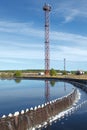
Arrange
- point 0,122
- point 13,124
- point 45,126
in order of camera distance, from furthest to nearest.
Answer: point 45,126, point 13,124, point 0,122

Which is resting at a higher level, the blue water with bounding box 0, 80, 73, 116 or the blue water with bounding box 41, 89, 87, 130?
the blue water with bounding box 0, 80, 73, 116

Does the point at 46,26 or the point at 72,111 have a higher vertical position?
the point at 46,26

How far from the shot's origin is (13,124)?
95.7ft

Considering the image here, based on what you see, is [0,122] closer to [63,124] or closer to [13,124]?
[13,124]

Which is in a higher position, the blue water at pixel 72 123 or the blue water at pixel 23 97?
the blue water at pixel 23 97

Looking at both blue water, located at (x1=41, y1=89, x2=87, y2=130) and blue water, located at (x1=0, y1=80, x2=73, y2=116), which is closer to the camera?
blue water, located at (x1=41, y1=89, x2=87, y2=130)

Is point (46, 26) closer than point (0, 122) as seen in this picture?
No

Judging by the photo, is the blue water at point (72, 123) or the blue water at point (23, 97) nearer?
the blue water at point (72, 123)

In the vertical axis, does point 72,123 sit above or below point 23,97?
below

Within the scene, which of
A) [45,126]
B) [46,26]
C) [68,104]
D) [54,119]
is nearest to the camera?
[45,126]

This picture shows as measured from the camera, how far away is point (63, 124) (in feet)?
118

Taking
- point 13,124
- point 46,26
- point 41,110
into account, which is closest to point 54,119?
point 41,110

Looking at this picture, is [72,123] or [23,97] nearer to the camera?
[72,123]

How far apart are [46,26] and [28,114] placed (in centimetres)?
13304
